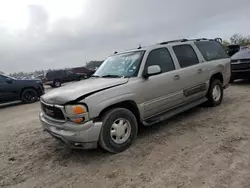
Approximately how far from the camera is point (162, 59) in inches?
194

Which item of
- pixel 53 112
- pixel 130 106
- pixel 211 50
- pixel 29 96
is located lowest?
pixel 29 96

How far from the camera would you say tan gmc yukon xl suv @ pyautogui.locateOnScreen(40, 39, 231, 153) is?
11.9 feet

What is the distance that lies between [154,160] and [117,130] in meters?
0.81

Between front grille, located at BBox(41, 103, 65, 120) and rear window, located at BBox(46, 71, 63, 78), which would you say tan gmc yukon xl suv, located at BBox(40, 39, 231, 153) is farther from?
rear window, located at BBox(46, 71, 63, 78)

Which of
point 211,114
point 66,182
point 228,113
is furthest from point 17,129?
point 228,113

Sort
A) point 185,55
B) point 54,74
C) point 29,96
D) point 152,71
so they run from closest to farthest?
point 152,71 → point 185,55 → point 29,96 → point 54,74

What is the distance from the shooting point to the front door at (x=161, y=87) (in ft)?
14.4

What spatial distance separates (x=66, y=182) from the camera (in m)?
3.26

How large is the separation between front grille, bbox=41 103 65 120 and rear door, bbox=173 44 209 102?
2674 millimetres

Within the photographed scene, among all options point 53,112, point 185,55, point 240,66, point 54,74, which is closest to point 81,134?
point 53,112

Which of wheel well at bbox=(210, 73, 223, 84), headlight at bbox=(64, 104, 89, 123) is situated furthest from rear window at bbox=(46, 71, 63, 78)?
headlight at bbox=(64, 104, 89, 123)

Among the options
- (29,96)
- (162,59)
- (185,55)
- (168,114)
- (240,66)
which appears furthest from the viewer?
(29,96)

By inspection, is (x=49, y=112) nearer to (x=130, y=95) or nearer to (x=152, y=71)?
(x=130, y=95)

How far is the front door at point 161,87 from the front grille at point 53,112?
1487 mm
